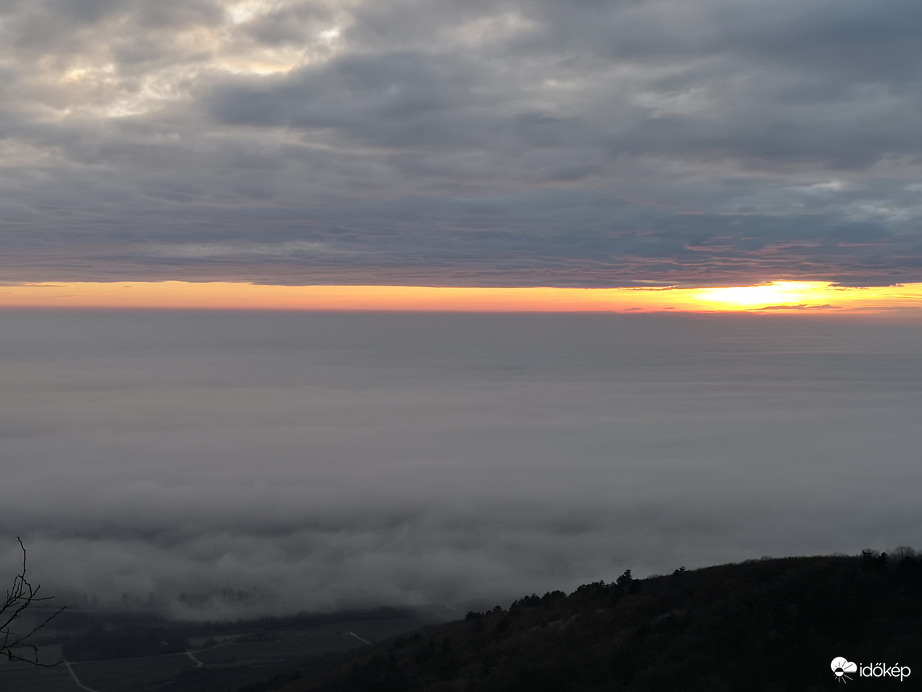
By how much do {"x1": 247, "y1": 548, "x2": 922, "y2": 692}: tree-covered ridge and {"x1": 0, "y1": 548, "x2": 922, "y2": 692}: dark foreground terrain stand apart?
46 mm

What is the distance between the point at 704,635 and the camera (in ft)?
70.5

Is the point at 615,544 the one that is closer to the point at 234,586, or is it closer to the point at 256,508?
→ the point at 234,586

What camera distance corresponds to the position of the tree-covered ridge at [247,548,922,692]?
18.9 metres

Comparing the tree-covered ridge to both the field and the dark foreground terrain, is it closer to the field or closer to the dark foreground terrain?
the dark foreground terrain

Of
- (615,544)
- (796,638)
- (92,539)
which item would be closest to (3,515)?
(92,539)

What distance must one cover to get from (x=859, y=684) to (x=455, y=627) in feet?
70.6

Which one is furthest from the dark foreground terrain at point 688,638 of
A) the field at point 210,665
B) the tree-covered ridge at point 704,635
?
the field at point 210,665

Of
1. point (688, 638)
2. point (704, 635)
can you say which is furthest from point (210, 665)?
point (704, 635)

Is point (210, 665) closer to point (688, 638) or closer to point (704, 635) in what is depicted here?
point (688, 638)

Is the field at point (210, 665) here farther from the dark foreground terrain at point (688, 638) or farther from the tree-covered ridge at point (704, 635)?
the tree-covered ridge at point (704, 635)

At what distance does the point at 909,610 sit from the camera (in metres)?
20.2

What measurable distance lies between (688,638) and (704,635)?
1.37 feet

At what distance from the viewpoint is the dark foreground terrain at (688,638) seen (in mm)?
18781

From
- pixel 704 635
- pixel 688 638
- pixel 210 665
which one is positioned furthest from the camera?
pixel 210 665
